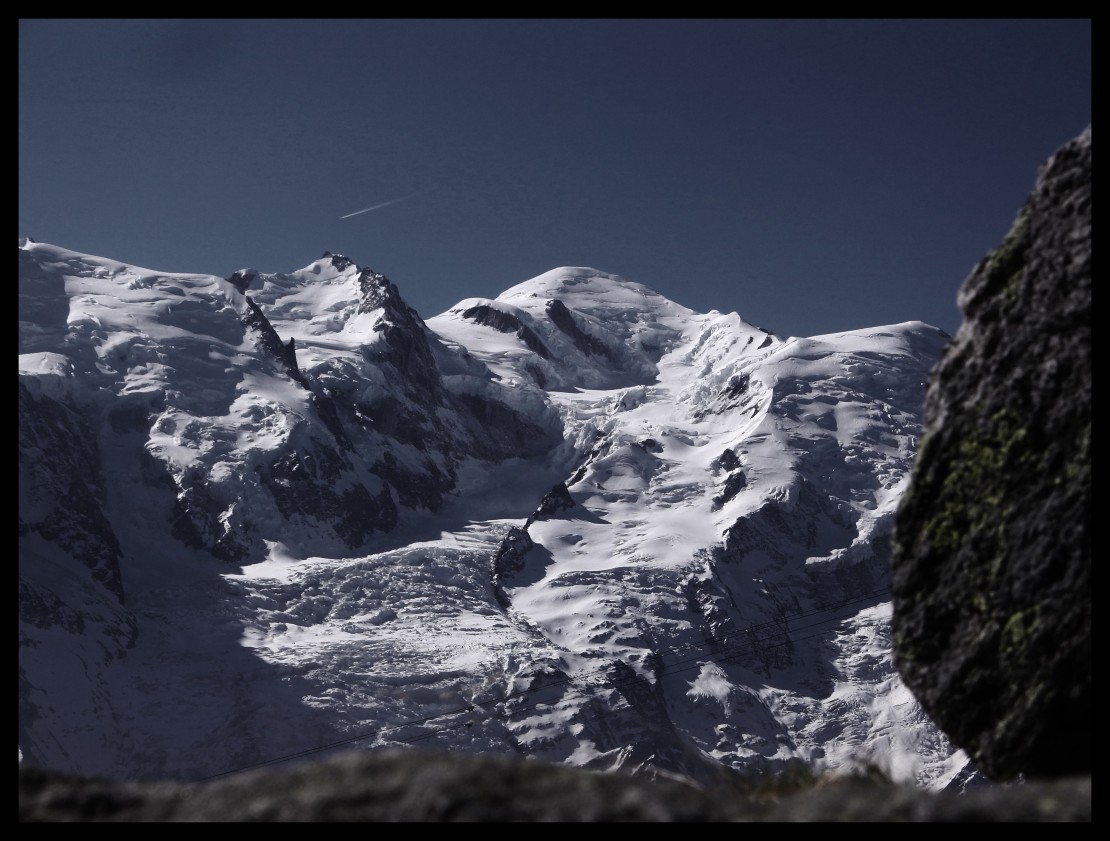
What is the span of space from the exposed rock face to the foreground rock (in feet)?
2.96

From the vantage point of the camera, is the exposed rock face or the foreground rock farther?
the exposed rock face

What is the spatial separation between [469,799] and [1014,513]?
130 inches

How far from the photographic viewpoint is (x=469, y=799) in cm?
529

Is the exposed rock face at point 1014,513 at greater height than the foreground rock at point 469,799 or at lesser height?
greater

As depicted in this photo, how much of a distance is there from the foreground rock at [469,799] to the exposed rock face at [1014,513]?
0.90m

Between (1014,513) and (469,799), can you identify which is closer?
(469,799)

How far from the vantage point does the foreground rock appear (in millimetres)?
5180

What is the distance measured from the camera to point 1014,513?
22.4 ft

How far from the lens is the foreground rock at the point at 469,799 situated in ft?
17.0

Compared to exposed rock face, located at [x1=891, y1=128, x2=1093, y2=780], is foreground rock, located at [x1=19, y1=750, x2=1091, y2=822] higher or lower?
lower

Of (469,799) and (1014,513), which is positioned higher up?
(1014,513)
